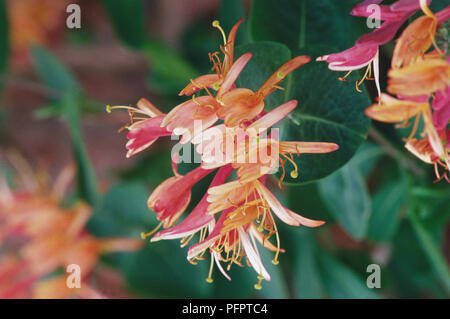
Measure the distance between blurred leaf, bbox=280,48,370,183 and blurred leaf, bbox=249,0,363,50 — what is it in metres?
0.05

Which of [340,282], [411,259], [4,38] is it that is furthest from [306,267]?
[4,38]

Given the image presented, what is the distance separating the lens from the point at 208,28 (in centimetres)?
92

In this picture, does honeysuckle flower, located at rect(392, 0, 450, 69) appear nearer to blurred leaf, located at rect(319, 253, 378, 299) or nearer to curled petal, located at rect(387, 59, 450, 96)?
curled petal, located at rect(387, 59, 450, 96)

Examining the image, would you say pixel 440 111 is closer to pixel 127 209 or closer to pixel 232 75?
pixel 232 75

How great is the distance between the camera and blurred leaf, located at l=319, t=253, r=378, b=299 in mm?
495

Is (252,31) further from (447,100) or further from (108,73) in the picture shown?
(108,73)

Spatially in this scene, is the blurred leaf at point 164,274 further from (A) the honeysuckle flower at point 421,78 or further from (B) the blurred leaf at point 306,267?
(A) the honeysuckle flower at point 421,78

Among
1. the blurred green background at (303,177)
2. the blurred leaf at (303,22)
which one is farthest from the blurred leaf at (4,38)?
the blurred leaf at (303,22)

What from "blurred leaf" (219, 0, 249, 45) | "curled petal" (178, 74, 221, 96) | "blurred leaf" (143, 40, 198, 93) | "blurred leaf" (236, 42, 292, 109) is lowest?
"curled petal" (178, 74, 221, 96)

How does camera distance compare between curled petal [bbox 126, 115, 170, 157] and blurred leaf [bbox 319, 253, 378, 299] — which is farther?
blurred leaf [bbox 319, 253, 378, 299]

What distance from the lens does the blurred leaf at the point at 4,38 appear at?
587mm

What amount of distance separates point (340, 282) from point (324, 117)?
0.33m

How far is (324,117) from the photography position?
26 cm

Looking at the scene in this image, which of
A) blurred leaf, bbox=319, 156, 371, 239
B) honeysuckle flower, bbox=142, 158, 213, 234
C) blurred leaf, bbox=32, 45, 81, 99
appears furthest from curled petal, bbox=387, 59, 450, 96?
blurred leaf, bbox=32, 45, 81, 99
